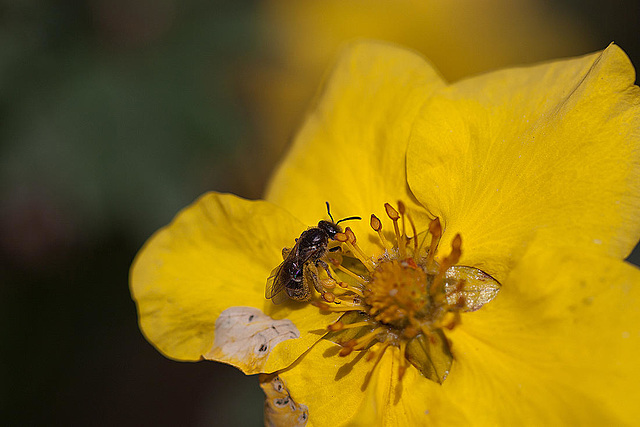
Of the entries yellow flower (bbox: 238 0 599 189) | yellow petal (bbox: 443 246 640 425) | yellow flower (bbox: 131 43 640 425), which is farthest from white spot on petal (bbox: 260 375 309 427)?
yellow flower (bbox: 238 0 599 189)

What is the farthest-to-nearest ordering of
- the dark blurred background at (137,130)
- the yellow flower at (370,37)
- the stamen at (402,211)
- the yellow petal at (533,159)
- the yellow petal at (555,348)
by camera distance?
the yellow flower at (370,37), the dark blurred background at (137,130), the stamen at (402,211), the yellow petal at (533,159), the yellow petal at (555,348)

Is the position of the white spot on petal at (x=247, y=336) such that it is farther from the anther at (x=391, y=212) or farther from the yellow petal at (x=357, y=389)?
the anther at (x=391, y=212)

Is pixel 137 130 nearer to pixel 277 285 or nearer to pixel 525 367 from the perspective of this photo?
pixel 277 285

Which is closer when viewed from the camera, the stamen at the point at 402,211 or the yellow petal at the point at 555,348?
the yellow petal at the point at 555,348

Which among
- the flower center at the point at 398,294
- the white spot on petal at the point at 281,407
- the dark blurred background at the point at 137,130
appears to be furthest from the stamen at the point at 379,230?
the dark blurred background at the point at 137,130

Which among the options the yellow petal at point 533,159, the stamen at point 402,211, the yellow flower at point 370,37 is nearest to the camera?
the yellow petal at point 533,159

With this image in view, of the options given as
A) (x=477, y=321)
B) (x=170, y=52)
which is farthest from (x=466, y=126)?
(x=170, y=52)

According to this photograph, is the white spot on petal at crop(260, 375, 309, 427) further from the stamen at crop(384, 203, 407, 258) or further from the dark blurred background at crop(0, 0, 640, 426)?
the dark blurred background at crop(0, 0, 640, 426)
